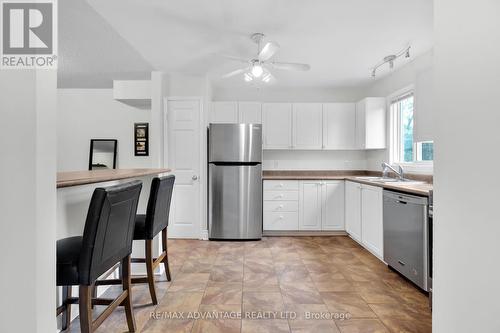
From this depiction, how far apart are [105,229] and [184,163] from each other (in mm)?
2686

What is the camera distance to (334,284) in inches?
96.7

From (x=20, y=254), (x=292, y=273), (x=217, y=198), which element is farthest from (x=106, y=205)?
(x=217, y=198)

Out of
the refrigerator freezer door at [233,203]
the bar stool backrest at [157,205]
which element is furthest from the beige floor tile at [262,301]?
the refrigerator freezer door at [233,203]

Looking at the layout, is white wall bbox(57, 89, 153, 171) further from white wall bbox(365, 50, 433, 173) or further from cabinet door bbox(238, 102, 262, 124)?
white wall bbox(365, 50, 433, 173)

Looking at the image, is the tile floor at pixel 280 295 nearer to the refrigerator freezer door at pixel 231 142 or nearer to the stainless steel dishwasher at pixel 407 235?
the stainless steel dishwasher at pixel 407 235

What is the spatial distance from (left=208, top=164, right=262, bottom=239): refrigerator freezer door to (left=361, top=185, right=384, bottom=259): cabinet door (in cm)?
147

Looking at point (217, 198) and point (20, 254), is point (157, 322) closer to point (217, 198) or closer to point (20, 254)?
point (20, 254)

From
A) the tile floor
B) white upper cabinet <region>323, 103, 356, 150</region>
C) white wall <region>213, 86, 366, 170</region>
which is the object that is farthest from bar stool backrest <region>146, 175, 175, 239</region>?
white upper cabinet <region>323, 103, 356, 150</region>

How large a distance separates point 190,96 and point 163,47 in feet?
3.37

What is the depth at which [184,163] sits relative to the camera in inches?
156

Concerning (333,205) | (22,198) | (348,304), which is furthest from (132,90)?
(348,304)

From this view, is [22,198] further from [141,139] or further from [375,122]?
[375,122]

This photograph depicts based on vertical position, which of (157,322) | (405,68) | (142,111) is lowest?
(157,322)

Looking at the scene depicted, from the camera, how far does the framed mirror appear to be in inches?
187
